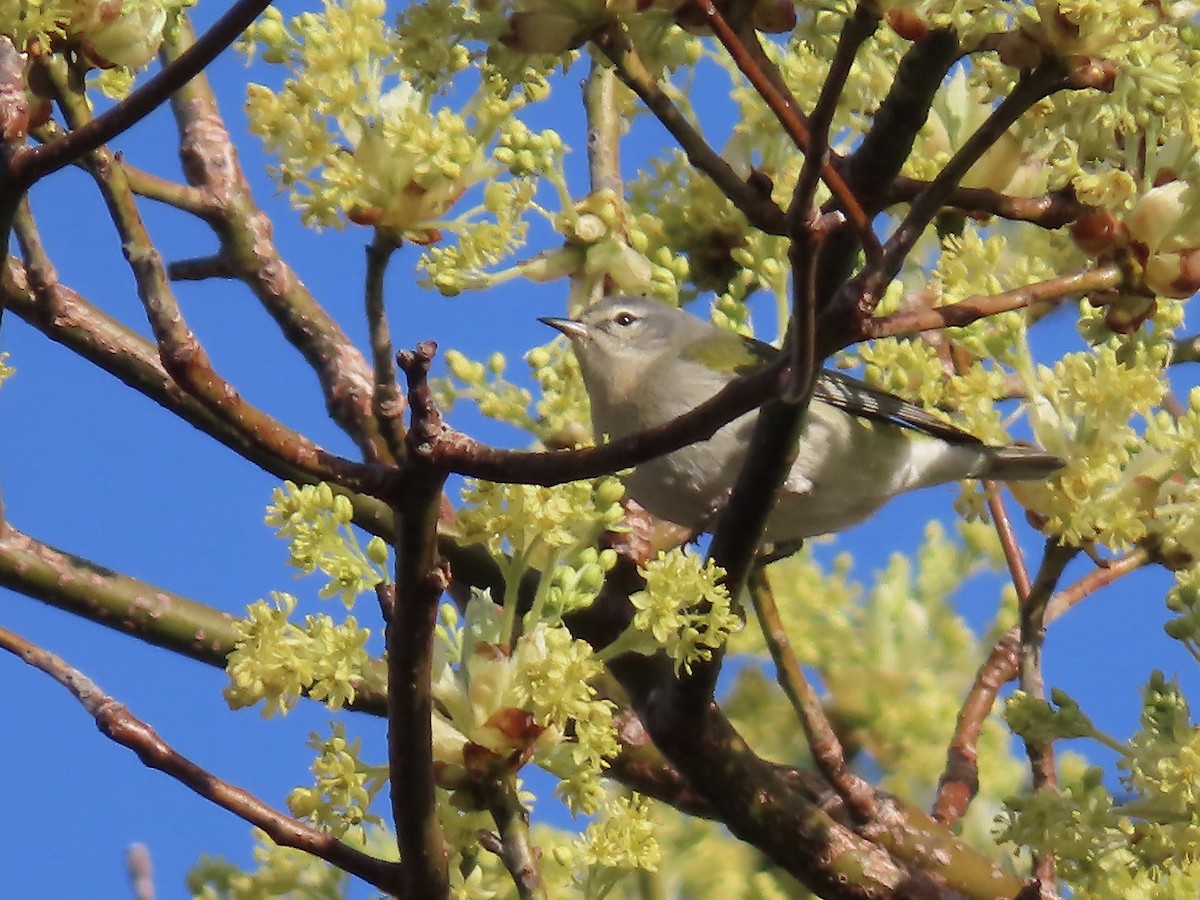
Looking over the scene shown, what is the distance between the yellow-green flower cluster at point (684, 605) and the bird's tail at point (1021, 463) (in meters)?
1.05

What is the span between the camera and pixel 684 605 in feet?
7.91

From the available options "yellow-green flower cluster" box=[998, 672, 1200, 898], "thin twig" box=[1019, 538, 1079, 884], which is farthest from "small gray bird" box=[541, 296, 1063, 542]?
"yellow-green flower cluster" box=[998, 672, 1200, 898]

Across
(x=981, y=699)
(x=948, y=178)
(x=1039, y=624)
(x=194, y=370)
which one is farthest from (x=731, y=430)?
(x=194, y=370)

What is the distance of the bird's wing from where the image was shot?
457 centimetres

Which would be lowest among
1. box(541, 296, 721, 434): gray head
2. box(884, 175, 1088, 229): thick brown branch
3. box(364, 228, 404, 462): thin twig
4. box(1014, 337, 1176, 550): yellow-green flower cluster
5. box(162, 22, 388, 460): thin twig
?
box(364, 228, 404, 462): thin twig

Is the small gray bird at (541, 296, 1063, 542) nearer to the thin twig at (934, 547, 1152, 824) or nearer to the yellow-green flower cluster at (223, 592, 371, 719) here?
the thin twig at (934, 547, 1152, 824)

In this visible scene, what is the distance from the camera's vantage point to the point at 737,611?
2.71 metres

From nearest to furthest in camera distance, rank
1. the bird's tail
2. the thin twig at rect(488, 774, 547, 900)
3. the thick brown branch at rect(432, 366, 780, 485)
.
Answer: the thick brown branch at rect(432, 366, 780, 485) → the thin twig at rect(488, 774, 547, 900) → the bird's tail

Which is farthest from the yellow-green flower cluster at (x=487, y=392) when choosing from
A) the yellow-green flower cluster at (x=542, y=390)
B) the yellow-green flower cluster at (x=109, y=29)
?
the yellow-green flower cluster at (x=109, y=29)

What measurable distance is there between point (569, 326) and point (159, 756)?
2.29 m

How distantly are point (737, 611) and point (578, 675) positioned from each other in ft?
1.19

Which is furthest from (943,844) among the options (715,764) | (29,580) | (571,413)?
(29,580)

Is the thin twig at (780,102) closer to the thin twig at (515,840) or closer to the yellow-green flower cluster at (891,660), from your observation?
the thin twig at (515,840)

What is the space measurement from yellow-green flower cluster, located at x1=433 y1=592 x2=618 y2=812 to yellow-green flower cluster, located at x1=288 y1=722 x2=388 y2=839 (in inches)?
5.1
